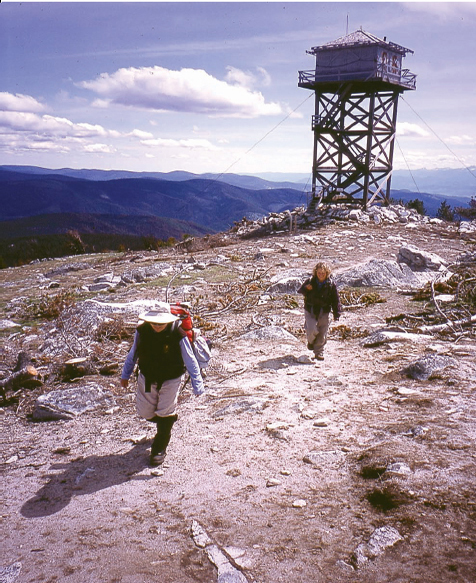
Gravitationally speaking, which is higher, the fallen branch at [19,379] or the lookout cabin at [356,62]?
the lookout cabin at [356,62]

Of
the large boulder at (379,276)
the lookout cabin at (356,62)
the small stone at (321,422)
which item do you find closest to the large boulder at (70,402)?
the small stone at (321,422)

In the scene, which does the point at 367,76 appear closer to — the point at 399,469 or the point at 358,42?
the point at 358,42

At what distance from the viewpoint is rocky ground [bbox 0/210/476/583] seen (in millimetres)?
2662

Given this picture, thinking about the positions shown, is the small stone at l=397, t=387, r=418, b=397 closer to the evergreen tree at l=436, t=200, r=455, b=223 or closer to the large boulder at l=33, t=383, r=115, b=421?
the large boulder at l=33, t=383, r=115, b=421

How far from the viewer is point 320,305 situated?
6.49m

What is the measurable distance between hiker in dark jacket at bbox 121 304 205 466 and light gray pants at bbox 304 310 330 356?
2.87 m

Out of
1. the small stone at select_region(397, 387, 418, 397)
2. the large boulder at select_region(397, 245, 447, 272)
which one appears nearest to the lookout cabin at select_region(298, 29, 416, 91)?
the large boulder at select_region(397, 245, 447, 272)

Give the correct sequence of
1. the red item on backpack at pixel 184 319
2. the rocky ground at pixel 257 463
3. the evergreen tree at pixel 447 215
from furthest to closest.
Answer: the evergreen tree at pixel 447 215
the red item on backpack at pixel 184 319
the rocky ground at pixel 257 463

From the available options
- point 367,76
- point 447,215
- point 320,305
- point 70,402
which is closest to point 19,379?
point 70,402

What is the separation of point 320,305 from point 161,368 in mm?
3258

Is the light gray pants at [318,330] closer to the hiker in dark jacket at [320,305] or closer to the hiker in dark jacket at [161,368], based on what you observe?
the hiker in dark jacket at [320,305]

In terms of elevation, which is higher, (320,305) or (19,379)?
(320,305)

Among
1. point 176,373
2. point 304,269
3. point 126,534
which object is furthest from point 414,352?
point 304,269

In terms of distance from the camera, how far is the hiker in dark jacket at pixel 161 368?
13.3 ft
